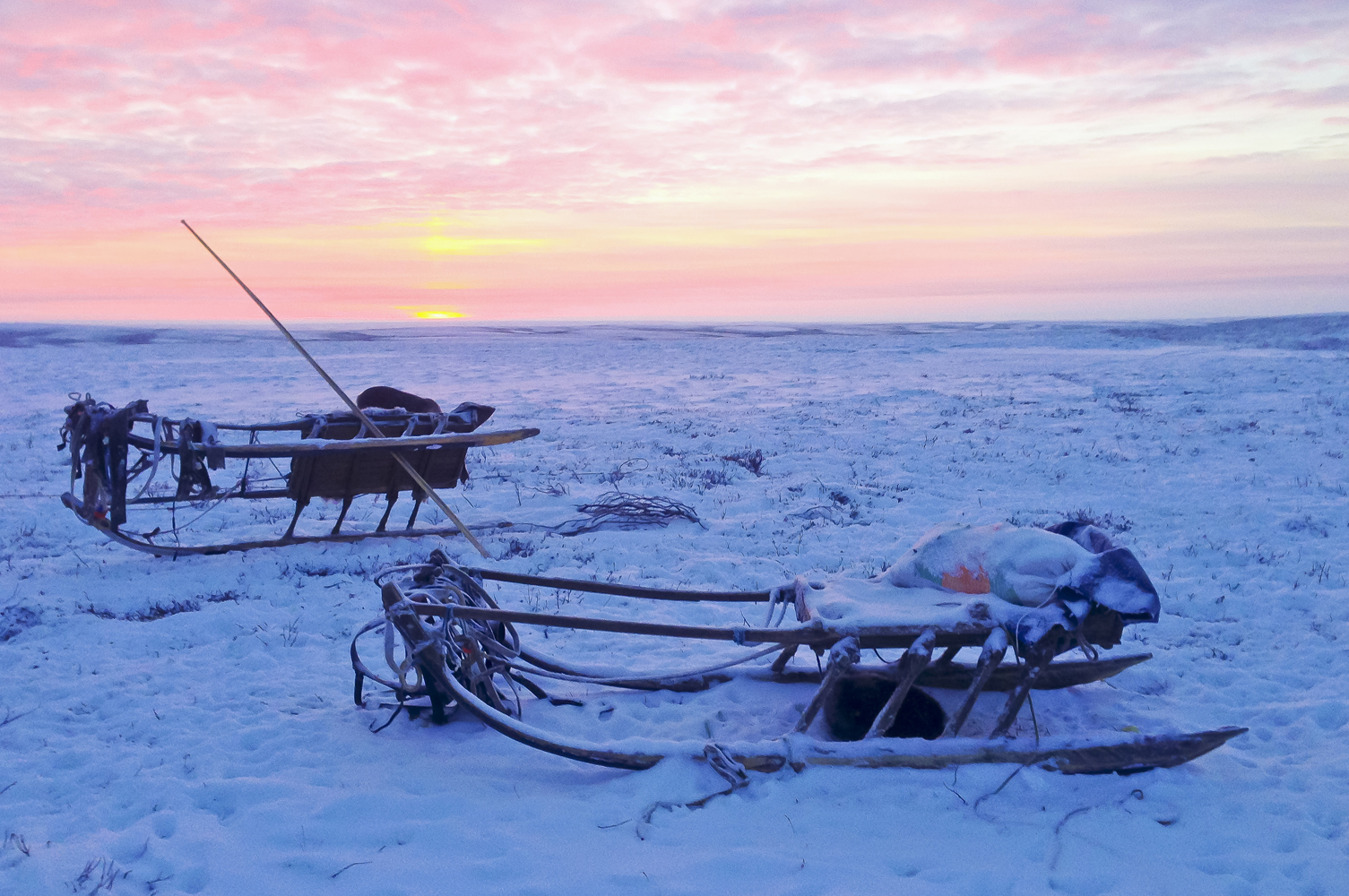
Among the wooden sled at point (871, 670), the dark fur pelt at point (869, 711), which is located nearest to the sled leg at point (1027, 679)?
the wooden sled at point (871, 670)

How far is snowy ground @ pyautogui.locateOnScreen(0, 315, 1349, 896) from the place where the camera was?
3.55 m

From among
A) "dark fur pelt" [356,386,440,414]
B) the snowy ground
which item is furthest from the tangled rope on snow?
"dark fur pelt" [356,386,440,414]

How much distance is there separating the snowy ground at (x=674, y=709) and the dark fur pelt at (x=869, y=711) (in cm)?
30

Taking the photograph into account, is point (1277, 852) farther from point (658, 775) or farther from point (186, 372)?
point (186, 372)

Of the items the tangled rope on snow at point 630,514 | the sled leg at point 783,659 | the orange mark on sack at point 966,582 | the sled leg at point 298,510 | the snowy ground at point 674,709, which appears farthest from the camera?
the tangled rope on snow at point 630,514

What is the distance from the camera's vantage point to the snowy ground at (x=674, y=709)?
3555 millimetres

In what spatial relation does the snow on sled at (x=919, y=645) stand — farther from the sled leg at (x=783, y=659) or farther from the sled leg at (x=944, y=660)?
the sled leg at (x=783, y=659)

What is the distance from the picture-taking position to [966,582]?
4.58 meters

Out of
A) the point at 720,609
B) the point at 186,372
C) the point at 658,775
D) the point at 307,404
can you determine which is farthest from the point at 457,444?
the point at 186,372

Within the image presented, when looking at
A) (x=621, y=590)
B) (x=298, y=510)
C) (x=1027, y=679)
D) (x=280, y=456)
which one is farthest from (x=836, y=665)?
(x=298, y=510)

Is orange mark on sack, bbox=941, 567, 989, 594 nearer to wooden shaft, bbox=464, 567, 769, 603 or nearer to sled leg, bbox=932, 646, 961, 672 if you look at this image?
sled leg, bbox=932, 646, 961, 672

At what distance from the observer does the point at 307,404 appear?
70.7ft

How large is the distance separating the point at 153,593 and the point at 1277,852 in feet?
25.1

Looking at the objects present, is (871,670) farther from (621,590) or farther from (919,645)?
(621,590)
